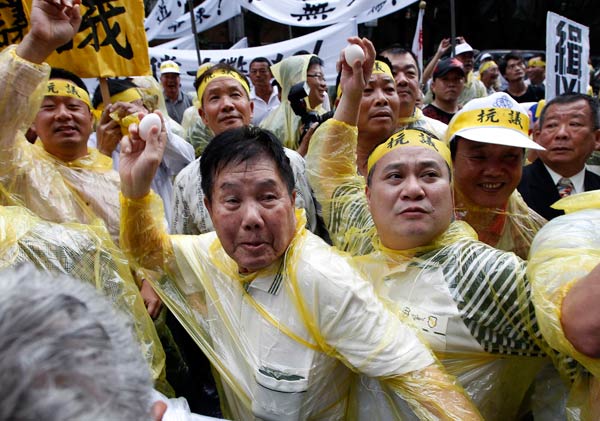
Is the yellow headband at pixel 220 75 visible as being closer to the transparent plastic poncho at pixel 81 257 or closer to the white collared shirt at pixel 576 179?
the transparent plastic poncho at pixel 81 257

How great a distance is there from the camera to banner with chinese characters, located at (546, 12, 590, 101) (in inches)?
162

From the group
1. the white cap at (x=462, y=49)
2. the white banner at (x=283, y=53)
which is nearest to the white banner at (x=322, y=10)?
the white banner at (x=283, y=53)

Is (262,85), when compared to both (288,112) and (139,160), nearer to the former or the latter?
(288,112)

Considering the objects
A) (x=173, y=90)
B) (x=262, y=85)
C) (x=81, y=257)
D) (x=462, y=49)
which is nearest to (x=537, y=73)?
(x=462, y=49)

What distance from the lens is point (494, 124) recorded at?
7.04ft

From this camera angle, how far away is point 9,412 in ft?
1.66

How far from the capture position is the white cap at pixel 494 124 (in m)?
2.05

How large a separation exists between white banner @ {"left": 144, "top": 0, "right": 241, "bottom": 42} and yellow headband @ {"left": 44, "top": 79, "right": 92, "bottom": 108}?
211 inches

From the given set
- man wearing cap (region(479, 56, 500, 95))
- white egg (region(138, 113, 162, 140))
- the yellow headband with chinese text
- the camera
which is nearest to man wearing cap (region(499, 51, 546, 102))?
man wearing cap (region(479, 56, 500, 95))

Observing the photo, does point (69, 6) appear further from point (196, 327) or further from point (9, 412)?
point (9, 412)

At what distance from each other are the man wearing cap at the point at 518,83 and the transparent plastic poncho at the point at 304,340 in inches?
247

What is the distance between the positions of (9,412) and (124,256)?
1.33 meters

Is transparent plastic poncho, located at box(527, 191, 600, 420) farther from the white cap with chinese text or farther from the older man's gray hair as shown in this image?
the white cap with chinese text

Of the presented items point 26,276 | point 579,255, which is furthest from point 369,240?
point 26,276
